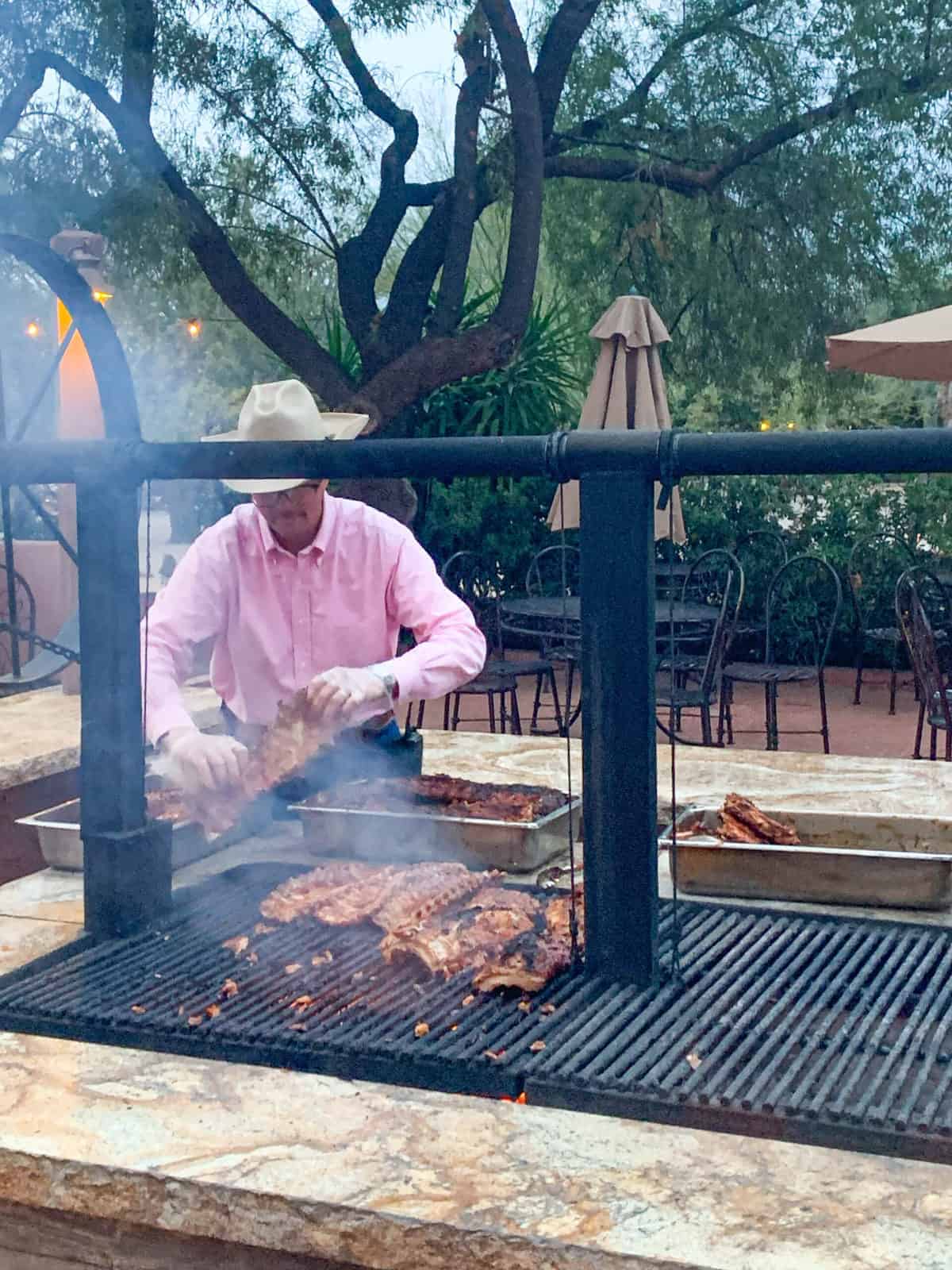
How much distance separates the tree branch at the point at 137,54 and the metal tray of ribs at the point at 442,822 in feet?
29.2

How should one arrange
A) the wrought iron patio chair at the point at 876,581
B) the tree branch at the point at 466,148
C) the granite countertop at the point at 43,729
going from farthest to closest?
the wrought iron patio chair at the point at 876,581 → the tree branch at the point at 466,148 → the granite countertop at the point at 43,729

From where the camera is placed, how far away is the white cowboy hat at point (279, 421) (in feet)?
12.2

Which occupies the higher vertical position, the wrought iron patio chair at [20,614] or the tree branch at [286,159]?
the tree branch at [286,159]

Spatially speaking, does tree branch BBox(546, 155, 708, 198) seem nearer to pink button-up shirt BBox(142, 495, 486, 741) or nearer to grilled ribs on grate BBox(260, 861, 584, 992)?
→ pink button-up shirt BBox(142, 495, 486, 741)

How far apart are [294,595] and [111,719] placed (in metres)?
1.66

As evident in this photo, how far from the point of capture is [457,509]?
1265 centimetres

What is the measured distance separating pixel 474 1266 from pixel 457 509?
11.4 m

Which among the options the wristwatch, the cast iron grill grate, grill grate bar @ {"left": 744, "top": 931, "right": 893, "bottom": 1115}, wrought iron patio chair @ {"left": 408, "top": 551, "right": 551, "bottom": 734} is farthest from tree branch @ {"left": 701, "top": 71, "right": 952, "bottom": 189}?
grill grate bar @ {"left": 744, "top": 931, "right": 893, "bottom": 1115}

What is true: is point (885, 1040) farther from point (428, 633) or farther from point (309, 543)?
point (309, 543)

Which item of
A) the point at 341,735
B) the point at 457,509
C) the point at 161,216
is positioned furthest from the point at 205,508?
the point at 341,735

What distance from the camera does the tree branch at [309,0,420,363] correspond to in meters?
11.1

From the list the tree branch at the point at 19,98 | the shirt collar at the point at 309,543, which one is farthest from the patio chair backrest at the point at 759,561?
the shirt collar at the point at 309,543

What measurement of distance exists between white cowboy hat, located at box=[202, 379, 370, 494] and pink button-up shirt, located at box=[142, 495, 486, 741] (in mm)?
271

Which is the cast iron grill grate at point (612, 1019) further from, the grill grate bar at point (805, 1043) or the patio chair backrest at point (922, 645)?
the patio chair backrest at point (922, 645)
